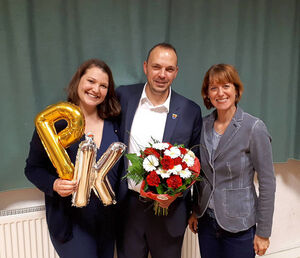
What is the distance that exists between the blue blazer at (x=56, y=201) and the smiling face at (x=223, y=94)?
0.65m

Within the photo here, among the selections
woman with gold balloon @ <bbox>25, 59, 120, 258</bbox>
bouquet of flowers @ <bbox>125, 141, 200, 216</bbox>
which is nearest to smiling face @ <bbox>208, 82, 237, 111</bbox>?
bouquet of flowers @ <bbox>125, 141, 200, 216</bbox>

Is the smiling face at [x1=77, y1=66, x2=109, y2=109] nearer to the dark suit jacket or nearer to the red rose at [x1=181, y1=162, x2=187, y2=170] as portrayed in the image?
the dark suit jacket

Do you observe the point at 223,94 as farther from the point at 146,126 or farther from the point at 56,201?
the point at 56,201

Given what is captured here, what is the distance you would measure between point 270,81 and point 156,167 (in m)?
1.45

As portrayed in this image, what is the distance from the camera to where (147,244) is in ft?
5.49

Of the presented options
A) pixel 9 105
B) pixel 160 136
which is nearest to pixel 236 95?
pixel 160 136

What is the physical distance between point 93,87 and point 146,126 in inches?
14.7

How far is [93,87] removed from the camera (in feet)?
4.68

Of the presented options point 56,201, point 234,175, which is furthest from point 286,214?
point 56,201

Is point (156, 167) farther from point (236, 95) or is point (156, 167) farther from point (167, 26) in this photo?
point (167, 26)

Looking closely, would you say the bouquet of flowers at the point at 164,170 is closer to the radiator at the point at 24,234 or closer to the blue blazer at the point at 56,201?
the blue blazer at the point at 56,201

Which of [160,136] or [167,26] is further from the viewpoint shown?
[167,26]

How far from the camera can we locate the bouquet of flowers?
1212 mm

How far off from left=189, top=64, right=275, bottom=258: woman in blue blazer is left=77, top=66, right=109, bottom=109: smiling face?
1.87 ft
